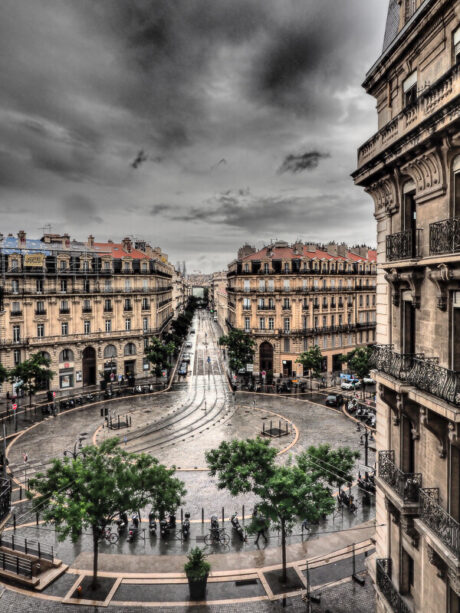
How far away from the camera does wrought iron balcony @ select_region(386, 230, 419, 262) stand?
11.9 m

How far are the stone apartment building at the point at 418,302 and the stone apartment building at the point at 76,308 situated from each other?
5082cm

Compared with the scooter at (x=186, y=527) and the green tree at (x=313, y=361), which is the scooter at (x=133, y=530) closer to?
the scooter at (x=186, y=527)

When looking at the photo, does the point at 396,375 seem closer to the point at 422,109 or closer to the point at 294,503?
the point at 422,109

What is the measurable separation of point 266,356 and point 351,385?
15165 mm

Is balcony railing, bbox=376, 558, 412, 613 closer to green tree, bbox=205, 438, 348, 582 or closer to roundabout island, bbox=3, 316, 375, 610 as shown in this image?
green tree, bbox=205, 438, 348, 582

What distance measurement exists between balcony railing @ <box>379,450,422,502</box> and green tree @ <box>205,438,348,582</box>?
17.3 feet

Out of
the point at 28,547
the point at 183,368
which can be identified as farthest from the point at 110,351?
the point at 28,547

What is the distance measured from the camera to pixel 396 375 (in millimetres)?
12203

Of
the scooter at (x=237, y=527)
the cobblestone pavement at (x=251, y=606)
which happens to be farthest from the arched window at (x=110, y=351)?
the cobblestone pavement at (x=251, y=606)

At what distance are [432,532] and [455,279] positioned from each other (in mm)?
6436

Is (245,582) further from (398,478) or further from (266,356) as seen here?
(266,356)

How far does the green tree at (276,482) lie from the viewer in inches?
696

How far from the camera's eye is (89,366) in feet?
196

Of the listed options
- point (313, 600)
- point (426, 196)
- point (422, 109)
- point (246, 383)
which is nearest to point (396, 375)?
point (426, 196)
